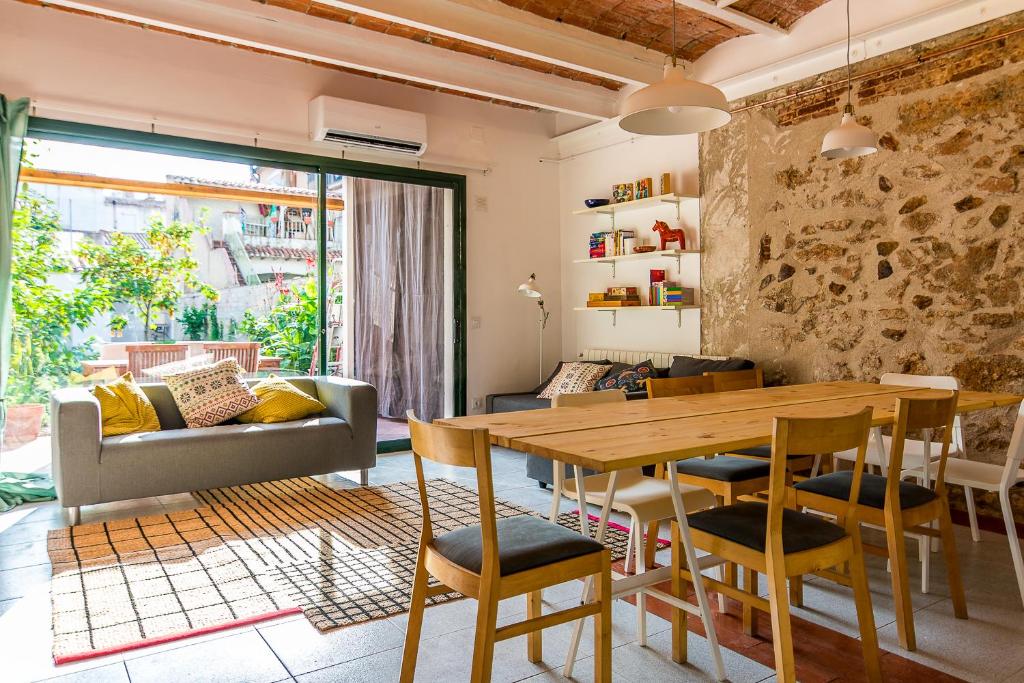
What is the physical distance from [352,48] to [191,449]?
9.69 ft

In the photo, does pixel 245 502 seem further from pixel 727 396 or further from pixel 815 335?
pixel 815 335

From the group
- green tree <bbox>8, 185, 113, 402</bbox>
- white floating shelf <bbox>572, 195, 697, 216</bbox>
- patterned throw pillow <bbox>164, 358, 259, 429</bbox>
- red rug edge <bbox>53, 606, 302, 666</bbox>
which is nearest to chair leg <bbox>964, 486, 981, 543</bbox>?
white floating shelf <bbox>572, 195, 697, 216</bbox>

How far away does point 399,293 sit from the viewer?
6.34m

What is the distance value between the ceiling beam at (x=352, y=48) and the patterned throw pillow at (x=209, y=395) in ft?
7.19

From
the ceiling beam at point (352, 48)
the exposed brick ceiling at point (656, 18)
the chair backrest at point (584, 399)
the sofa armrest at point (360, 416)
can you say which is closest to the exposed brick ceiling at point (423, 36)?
the ceiling beam at point (352, 48)

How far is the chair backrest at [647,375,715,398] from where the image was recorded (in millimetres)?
3309

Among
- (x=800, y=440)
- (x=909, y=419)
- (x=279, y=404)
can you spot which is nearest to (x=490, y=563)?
(x=800, y=440)

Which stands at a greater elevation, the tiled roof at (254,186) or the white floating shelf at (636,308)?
the tiled roof at (254,186)

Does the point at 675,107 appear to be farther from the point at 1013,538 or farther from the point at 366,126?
the point at 366,126

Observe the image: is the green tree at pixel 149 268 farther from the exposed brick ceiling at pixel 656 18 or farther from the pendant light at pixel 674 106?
the pendant light at pixel 674 106

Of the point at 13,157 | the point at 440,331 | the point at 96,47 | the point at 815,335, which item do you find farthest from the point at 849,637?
the point at 96,47

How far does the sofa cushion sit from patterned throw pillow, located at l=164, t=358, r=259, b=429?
3.01m

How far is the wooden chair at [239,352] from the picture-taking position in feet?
18.1

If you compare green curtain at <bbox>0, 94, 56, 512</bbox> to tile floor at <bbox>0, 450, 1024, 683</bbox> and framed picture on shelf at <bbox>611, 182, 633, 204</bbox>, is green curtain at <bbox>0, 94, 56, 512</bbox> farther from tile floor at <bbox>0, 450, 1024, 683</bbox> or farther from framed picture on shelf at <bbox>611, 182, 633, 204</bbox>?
framed picture on shelf at <bbox>611, 182, 633, 204</bbox>
